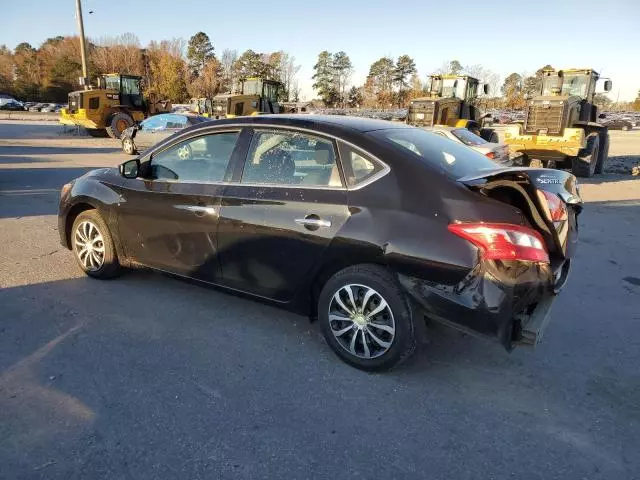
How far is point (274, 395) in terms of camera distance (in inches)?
118

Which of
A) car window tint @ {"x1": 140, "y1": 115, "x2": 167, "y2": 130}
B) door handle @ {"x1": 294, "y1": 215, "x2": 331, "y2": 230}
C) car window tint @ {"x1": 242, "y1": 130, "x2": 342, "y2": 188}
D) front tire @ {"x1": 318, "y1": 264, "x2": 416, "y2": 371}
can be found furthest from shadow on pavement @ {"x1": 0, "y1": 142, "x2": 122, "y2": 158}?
front tire @ {"x1": 318, "y1": 264, "x2": 416, "y2": 371}

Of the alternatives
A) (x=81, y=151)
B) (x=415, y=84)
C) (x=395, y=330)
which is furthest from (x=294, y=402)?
(x=415, y=84)

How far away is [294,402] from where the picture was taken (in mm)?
2939

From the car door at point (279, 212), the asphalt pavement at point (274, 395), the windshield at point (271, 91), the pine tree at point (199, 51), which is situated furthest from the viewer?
the pine tree at point (199, 51)

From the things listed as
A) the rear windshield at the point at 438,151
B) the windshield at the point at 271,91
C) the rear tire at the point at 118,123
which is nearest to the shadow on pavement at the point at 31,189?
the rear windshield at the point at 438,151

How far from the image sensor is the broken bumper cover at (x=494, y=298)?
9.27 ft

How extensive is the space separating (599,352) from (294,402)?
237 cm

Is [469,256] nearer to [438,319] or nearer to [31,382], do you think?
[438,319]

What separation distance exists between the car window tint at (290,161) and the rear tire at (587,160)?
13.2 m

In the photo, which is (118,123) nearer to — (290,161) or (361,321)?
(290,161)

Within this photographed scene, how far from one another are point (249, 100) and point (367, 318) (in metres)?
21.9

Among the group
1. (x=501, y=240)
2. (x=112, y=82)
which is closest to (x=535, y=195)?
(x=501, y=240)

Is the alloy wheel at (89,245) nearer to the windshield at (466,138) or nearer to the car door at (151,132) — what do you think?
the windshield at (466,138)

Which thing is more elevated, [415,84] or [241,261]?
[415,84]
